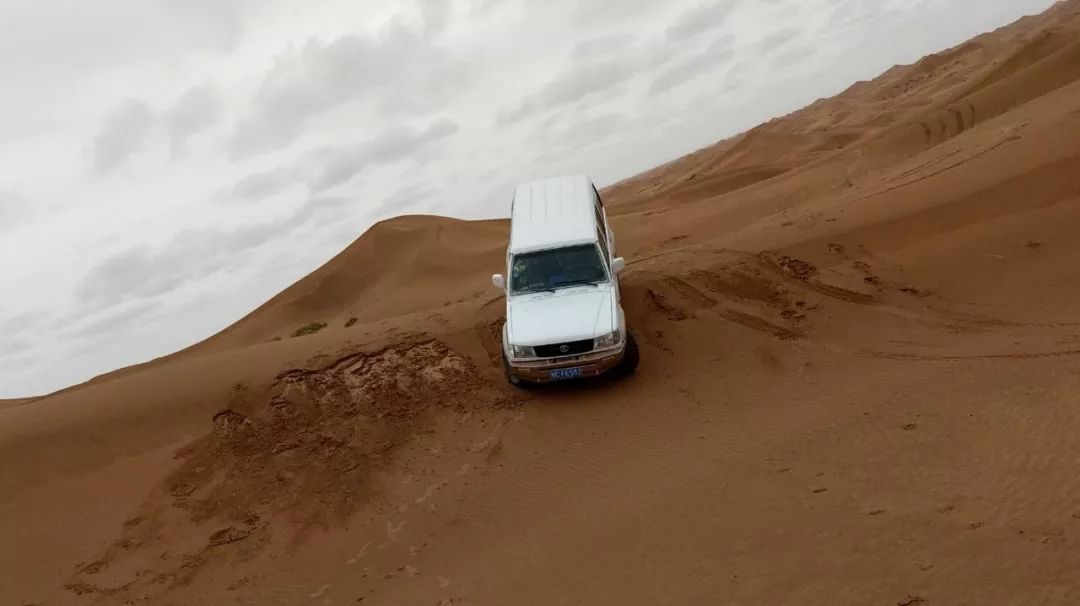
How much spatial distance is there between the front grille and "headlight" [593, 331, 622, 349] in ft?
0.24

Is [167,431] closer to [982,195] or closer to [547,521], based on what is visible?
[547,521]

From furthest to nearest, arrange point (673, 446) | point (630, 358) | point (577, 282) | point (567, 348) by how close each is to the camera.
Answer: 1. point (577, 282)
2. point (630, 358)
3. point (567, 348)
4. point (673, 446)

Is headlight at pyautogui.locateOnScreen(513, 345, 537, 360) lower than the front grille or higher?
higher

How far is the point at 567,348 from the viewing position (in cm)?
859

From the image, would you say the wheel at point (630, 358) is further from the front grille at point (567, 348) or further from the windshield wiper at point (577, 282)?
the windshield wiper at point (577, 282)

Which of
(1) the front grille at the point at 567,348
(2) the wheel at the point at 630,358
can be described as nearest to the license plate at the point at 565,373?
(1) the front grille at the point at 567,348

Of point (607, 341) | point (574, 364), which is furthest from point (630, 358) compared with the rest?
point (574, 364)

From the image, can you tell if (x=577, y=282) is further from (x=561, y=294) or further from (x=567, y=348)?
(x=567, y=348)

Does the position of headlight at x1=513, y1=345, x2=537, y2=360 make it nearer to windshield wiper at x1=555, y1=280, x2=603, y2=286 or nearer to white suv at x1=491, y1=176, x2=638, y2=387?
white suv at x1=491, y1=176, x2=638, y2=387

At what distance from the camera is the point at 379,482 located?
318 inches

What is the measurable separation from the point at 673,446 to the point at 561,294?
8.97 ft

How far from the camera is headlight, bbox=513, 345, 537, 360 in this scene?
866cm

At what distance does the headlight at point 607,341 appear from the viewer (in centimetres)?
858

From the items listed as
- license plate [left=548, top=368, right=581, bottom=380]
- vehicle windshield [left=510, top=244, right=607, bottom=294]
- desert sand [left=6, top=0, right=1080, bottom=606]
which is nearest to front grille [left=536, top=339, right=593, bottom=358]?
license plate [left=548, top=368, right=581, bottom=380]
